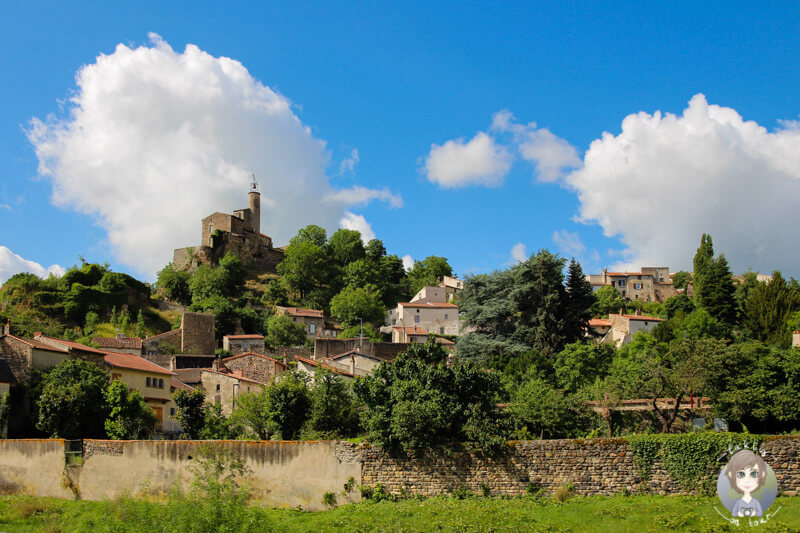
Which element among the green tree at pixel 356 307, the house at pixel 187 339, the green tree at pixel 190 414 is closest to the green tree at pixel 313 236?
the green tree at pixel 356 307

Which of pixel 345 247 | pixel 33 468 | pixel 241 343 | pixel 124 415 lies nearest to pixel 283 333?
pixel 241 343

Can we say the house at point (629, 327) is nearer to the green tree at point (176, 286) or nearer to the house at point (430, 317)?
the house at point (430, 317)

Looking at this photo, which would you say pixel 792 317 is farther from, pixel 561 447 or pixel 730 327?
pixel 561 447

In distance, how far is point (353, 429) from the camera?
26.1 metres

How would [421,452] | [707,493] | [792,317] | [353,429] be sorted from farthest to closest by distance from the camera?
[792,317] → [353,429] → [421,452] → [707,493]

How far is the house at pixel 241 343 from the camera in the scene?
65562 mm

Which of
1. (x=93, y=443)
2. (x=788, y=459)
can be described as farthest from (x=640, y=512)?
(x=93, y=443)

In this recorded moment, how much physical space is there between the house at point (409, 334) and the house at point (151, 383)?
32508 millimetres

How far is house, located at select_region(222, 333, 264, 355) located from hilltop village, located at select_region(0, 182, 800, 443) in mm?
260

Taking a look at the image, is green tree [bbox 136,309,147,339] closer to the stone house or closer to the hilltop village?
the hilltop village

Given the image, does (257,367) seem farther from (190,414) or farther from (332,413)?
(332,413)

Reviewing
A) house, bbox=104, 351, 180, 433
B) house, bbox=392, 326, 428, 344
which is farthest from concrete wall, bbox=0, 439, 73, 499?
house, bbox=392, 326, 428, 344

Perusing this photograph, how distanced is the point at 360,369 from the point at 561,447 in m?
29.9

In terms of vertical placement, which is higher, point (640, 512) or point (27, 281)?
point (27, 281)
